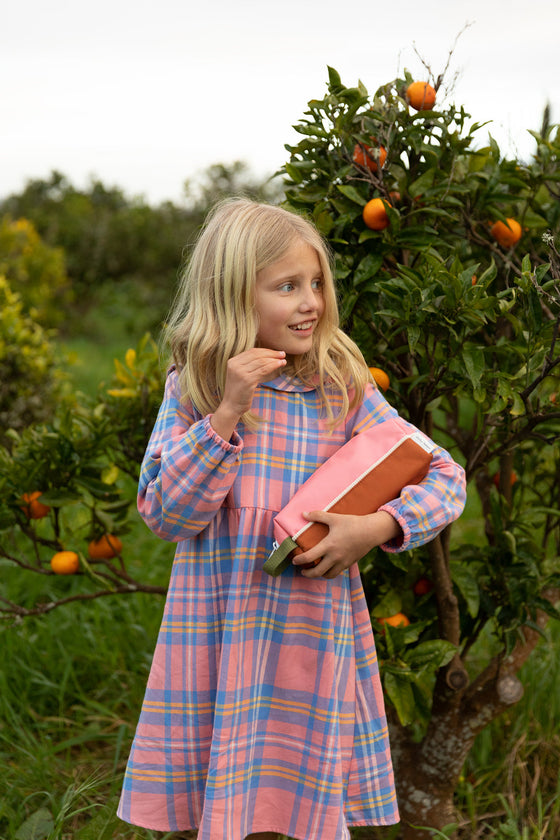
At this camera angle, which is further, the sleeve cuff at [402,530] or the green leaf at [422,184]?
the green leaf at [422,184]

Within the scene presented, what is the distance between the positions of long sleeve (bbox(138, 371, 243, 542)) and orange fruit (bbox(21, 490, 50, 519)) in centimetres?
66

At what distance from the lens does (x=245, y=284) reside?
4.91ft

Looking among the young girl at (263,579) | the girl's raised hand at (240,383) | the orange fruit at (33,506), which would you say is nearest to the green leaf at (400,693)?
the young girl at (263,579)

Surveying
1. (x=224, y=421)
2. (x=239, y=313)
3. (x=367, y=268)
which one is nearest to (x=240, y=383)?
(x=224, y=421)

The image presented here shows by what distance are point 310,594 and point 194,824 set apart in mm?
578

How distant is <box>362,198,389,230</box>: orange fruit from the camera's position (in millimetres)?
1701

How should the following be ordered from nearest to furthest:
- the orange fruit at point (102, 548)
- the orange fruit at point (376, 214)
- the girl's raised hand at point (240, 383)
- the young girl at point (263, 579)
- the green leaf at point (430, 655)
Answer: the girl's raised hand at point (240, 383), the young girl at point (263, 579), the orange fruit at point (376, 214), the green leaf at point (430, 655), the orange fruit at point (102, 548)

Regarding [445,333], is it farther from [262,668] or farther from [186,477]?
[262,668]

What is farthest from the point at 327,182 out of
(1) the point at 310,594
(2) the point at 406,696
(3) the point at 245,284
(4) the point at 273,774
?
(4) the point at 273,774

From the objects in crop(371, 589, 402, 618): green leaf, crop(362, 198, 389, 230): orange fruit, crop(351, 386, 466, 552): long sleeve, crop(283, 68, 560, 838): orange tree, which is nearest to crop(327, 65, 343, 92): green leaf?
crop(283, 68, 560, 838): orange tree

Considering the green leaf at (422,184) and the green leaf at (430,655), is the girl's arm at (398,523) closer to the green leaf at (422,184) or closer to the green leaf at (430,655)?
the green leaf at (430,655)

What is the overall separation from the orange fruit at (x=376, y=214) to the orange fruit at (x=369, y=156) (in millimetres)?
90

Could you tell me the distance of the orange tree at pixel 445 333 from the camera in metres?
1.60

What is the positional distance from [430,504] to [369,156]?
2.71ft
